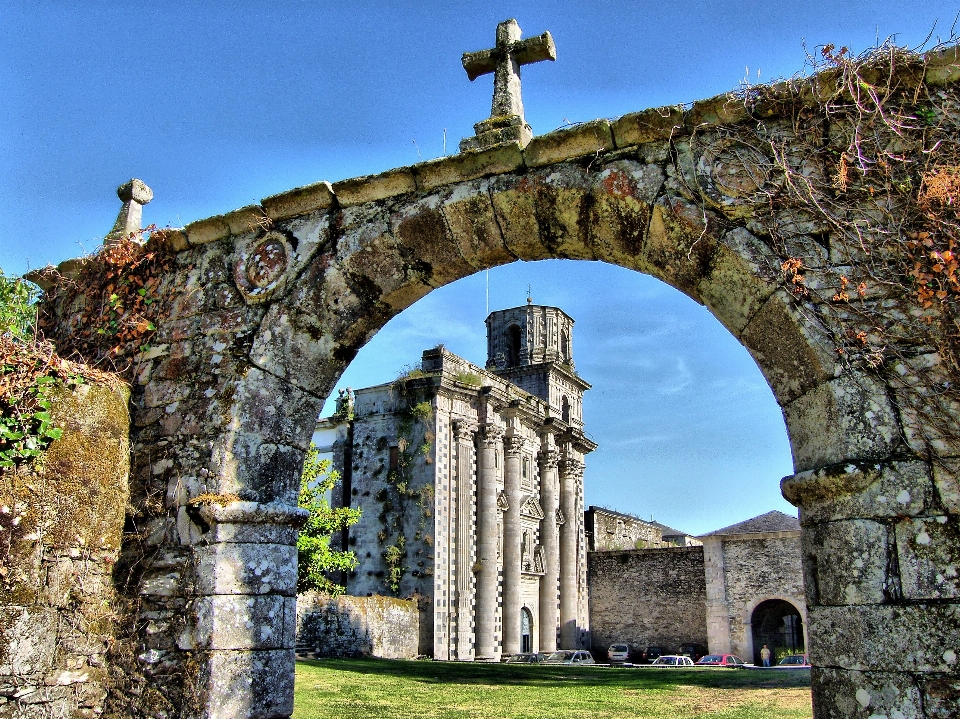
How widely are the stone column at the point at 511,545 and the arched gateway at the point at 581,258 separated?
23.8 meters

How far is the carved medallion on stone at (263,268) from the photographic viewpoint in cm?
498

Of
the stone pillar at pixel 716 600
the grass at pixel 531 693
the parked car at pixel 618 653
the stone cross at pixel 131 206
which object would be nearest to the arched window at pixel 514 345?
the stone pillar at pixel 716 600

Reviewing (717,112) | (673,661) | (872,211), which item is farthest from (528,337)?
(872,211)

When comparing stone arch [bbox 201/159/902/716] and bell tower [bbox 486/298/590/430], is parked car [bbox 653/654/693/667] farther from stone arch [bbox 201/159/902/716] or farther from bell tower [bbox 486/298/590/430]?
stone arch [bbox 201/159/902/716]

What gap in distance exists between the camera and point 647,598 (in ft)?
109

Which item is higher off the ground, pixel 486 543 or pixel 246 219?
pixel 246 219

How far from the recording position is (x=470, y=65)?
5.17 m

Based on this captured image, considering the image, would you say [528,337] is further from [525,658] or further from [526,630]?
[525,658]

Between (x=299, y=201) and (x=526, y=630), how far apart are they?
1075 inches

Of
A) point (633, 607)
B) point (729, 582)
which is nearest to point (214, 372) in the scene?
point (729, 582)

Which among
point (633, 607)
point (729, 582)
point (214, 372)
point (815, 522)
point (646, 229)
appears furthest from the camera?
point (633, 607)

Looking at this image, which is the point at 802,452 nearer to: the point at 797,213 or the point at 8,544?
the point at 797,213

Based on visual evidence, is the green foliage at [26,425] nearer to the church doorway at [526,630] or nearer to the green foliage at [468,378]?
the green foliage at [468,378]

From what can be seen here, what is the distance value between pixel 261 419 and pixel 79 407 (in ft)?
3.49
